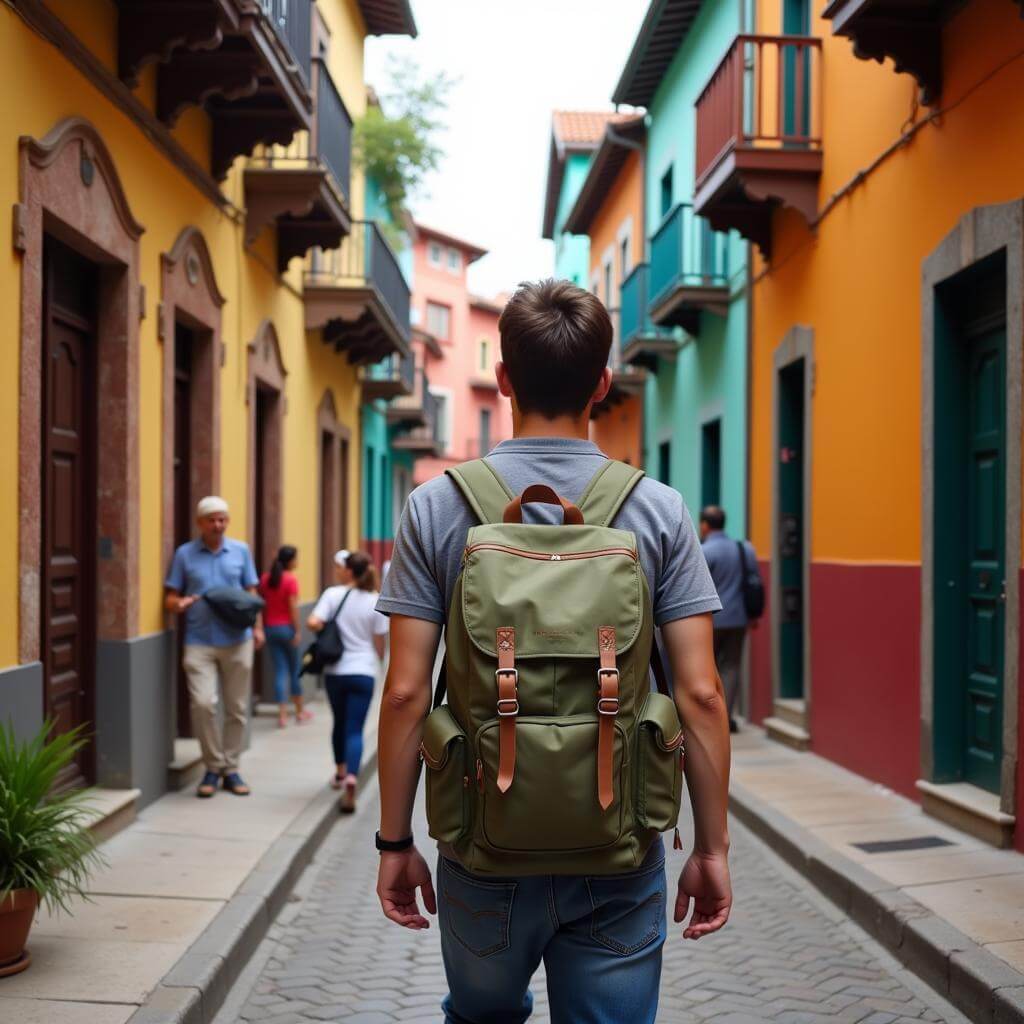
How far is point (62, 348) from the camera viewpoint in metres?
7.71

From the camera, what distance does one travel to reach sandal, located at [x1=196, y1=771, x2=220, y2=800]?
8.83m

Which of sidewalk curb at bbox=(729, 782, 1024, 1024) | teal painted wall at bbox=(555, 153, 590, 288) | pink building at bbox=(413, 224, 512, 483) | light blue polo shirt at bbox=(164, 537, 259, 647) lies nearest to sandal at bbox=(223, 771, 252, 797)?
light blue polo shirt at bbox=(164, 537, 259, 647)

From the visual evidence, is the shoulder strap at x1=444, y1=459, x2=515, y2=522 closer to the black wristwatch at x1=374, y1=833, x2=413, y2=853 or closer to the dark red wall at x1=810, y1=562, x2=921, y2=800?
the black wristwatch at x1=374, y1=833, x2=413, y2=853

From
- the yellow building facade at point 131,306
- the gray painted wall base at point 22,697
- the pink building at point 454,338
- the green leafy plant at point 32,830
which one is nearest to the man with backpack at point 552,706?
the green leafy plant at point 32,830

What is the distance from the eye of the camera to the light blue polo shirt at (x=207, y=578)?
8.96 m

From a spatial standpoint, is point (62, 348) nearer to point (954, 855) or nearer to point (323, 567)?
point (954, 855)

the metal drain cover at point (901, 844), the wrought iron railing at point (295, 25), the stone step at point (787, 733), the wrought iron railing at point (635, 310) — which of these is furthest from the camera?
the wrought iron railing at point (635, 310)

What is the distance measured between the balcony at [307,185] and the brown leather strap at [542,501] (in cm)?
899

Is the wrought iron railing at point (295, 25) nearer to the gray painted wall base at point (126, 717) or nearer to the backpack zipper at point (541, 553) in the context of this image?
the gray painted wall base at point (126, 717)

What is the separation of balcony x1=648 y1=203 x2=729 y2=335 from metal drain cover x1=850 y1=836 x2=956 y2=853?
27.4 feet

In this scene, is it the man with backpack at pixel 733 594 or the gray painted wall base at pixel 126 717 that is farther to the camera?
the man with backpack at pixel 733 594

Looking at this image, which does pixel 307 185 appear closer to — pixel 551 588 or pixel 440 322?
pixel 551 588

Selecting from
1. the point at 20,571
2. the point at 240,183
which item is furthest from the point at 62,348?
the point at 240,183

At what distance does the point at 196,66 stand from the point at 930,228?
477cm
